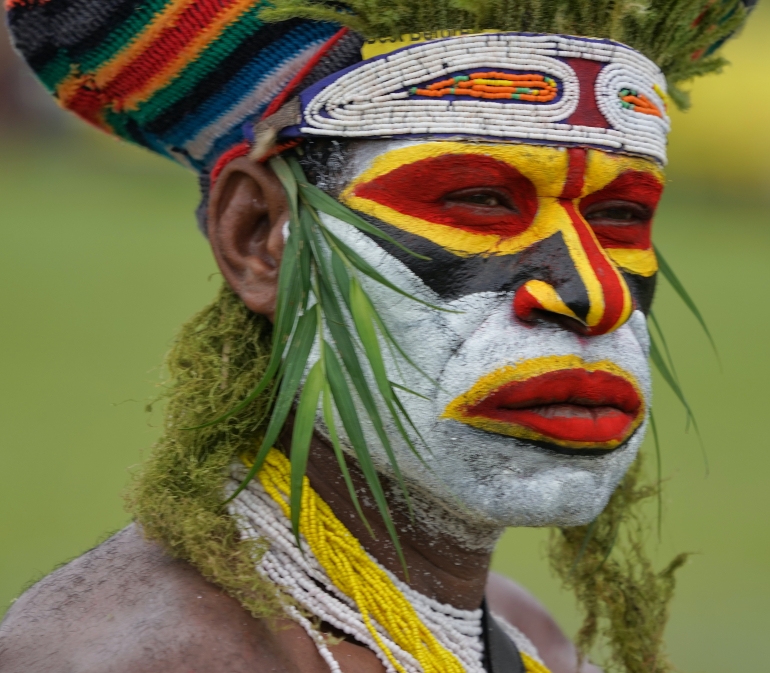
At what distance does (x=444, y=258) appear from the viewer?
2.31m

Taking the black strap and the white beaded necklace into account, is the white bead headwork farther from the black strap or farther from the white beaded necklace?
the black strap

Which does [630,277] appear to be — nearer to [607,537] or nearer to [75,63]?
[607,537]

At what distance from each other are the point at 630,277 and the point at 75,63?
129 cm

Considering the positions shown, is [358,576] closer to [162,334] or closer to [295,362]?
[295,362]

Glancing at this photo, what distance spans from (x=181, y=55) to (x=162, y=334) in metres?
9.89

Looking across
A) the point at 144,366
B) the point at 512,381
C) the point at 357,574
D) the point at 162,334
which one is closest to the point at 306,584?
the point at 357,574

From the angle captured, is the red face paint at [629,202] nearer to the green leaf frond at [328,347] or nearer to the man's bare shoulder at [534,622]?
the green leaf frond at [328,347]

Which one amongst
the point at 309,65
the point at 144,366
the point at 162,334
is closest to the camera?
the point at 309,65

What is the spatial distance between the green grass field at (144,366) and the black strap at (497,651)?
6.90 feet

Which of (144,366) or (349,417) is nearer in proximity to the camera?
(349,417)

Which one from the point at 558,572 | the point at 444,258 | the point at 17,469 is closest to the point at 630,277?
the point at 444,258

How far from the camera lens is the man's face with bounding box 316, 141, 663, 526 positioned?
2271mm

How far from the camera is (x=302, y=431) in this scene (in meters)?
2.26

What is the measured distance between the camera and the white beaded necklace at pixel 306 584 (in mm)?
2330
